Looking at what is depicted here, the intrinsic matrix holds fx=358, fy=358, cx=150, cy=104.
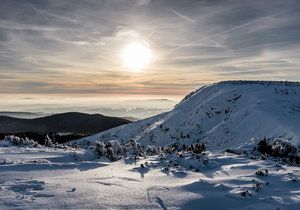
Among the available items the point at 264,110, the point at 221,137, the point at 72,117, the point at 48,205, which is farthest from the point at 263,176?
the point at 72,117

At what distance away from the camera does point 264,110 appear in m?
28.6

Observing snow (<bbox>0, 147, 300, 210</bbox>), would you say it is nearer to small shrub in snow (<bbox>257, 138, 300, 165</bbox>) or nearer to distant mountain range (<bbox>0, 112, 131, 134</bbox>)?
small shrub in snow (<bbox>257, 138, 300, 165</bbox>)

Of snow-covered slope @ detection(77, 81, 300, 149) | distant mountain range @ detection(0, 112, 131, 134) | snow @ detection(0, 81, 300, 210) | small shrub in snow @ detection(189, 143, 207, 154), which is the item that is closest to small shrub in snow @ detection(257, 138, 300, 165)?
snow @ detection(0, 81, 300, 210)

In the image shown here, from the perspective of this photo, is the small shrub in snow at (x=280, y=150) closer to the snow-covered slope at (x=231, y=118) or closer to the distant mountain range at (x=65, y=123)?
the snow-covered slope at (x=231, y=118)

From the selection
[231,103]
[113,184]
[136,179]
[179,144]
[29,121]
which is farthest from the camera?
[29,121]

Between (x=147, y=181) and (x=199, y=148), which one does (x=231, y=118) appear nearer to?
(x=199, y=148)

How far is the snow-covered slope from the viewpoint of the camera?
2489 cm

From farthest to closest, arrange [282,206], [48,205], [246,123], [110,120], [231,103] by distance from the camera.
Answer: [110,120]
[231,103]
[246,123]
[282,206]
[48,205]

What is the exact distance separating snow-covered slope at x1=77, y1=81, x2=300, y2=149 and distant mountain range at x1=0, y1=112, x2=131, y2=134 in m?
68.9

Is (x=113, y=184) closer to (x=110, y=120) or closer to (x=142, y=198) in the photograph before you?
(x=142, y=198)

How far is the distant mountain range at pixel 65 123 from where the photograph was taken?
11175 cm

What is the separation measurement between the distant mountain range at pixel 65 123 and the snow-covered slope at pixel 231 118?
68.9 meters

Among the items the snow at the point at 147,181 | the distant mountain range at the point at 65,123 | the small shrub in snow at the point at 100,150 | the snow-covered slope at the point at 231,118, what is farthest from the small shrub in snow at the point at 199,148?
the distant mountain range at the point at 65,123

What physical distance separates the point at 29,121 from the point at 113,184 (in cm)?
12658
